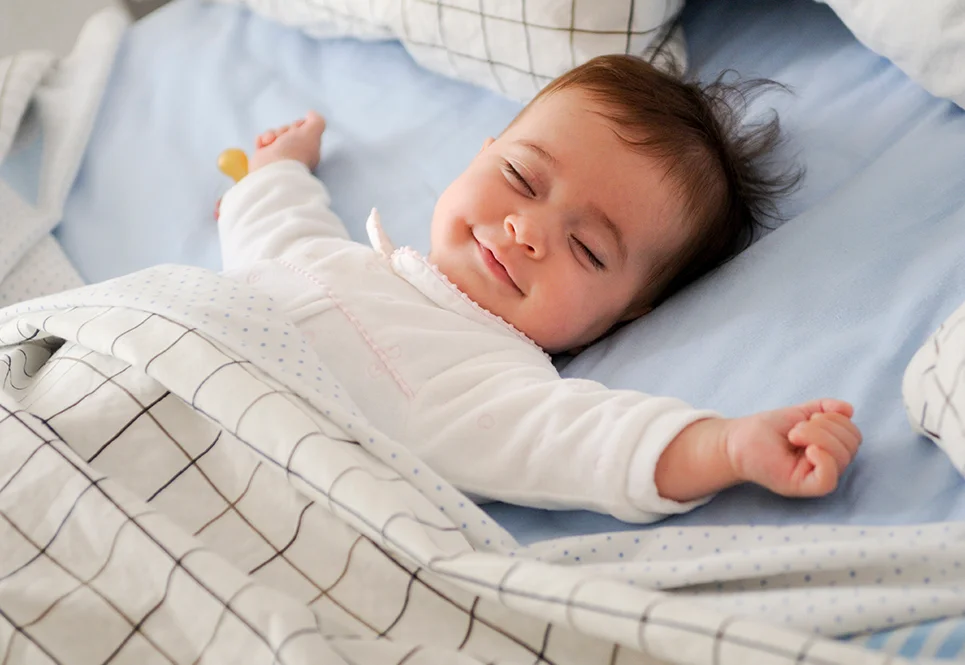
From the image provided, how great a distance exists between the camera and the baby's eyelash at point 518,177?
3.53 feet

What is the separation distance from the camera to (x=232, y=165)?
57.1 inches

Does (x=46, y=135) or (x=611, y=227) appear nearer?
(x=611, y=227)

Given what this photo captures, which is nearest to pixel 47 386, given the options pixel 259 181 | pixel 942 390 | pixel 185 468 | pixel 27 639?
pixel 185 468

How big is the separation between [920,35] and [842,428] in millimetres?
546

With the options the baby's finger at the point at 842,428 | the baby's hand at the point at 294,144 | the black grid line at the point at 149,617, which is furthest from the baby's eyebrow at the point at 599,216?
the black grid line at the point at 149,617

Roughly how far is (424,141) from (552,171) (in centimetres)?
42

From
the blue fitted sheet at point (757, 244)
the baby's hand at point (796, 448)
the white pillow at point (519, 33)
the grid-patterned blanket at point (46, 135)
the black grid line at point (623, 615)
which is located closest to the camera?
the black grid line at point (623, 615)

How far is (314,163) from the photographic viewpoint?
1.46m

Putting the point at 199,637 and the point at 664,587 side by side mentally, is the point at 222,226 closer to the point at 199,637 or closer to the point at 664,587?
the point at 199,637

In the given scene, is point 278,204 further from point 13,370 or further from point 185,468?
point 185,468

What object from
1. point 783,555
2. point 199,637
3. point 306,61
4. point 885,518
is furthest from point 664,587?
point 306,61

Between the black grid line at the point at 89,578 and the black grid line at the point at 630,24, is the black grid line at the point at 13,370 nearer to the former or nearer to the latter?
the black grid line at the point at 89,578

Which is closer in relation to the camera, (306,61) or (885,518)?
(885,518)

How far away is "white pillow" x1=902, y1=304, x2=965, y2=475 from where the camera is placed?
728 millimetres
